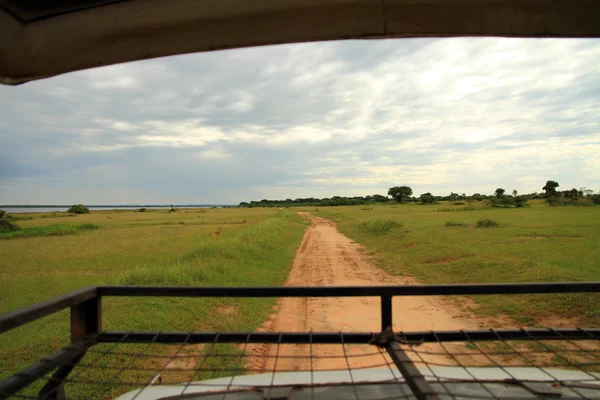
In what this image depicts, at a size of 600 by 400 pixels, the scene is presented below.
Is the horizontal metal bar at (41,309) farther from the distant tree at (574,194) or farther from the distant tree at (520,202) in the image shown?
the distant tree at (574,194)

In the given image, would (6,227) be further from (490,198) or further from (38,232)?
(490,198)

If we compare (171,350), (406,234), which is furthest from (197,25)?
(406,234)

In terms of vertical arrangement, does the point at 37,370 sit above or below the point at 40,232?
above

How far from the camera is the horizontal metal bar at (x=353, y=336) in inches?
80.1

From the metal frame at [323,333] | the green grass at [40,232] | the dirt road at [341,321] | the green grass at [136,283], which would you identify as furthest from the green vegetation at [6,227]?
the metal frame at [323,333]

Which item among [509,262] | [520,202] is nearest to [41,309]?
[509,262]

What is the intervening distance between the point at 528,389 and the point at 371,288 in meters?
0.85

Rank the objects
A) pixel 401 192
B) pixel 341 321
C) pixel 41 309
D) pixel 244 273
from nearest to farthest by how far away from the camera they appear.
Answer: pixel 41 309, pixel 341 321, pixel 244 273, pixel 401 192

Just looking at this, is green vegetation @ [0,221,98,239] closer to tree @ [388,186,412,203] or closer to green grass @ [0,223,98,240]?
→ green grass @ [0,223,98,240]

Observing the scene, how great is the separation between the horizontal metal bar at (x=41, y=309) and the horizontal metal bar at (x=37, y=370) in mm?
240

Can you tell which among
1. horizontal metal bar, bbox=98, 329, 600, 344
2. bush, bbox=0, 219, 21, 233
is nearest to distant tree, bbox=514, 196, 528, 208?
horizontal metal bar, bbox=98, 329, 600, 344

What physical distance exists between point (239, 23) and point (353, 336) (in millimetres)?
1758

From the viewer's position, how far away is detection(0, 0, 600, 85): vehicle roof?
4.72ft

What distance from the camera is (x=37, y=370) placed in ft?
5.61
